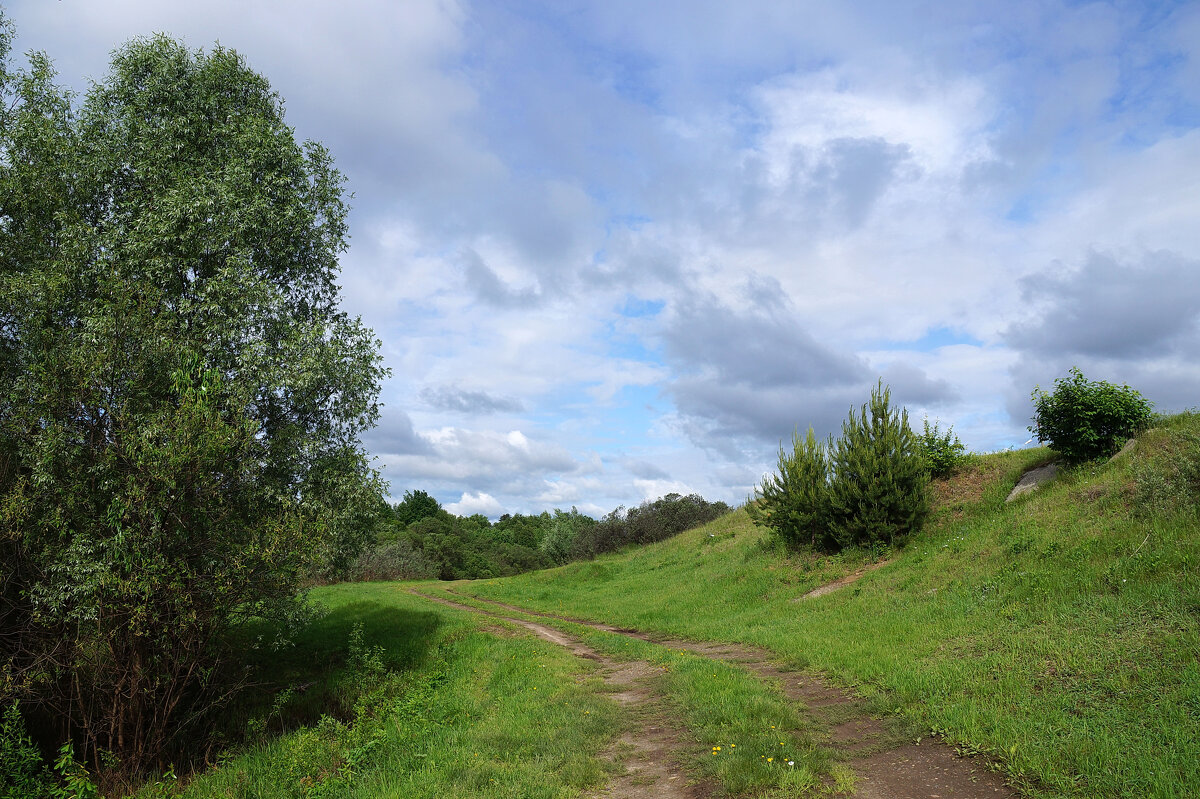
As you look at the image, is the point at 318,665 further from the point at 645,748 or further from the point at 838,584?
the point at 838,584

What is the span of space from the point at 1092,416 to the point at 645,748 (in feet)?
52.3

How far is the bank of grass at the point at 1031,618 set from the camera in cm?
612

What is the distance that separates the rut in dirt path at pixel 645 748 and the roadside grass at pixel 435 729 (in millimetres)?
280

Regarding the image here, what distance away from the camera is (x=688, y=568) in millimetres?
26609

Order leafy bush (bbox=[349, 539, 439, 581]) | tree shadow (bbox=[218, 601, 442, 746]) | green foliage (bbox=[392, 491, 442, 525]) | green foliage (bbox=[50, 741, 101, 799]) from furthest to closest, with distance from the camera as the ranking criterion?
1. green foliage (bbox=[392, 491, 442, 525])
2. leafy bush (bbox=[349, 539, 439, 581])
3. tree shadow (bbox=[218, 601, 442, 746])
4. green foliage (bbox=[50, 741, 101, 799])

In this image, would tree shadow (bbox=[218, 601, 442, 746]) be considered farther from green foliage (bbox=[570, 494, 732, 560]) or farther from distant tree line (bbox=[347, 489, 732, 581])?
green foliage (bbox=[570, 494, 732, 560])

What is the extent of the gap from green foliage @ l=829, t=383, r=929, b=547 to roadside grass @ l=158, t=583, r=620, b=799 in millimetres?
10530

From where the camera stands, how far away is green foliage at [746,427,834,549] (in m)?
20.4

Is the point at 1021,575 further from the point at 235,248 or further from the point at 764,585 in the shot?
the point at 235,248

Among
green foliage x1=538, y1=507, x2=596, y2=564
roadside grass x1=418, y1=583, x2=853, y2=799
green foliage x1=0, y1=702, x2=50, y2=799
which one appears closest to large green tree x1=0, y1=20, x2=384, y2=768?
green foliage x1=0, y1=702, x2=50, y2=799

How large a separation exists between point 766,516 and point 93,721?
19.9 metres

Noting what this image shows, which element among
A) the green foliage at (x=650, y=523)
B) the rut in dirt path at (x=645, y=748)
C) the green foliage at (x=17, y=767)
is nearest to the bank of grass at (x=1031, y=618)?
the rut in dirt path at (x=645, y=748)

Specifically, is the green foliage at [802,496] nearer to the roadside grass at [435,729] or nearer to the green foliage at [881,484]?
the green foliage at [881,484]

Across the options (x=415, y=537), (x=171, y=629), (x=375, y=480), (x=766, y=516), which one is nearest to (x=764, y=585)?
(x=766, y=516)
